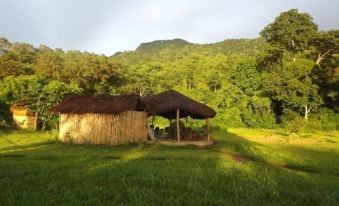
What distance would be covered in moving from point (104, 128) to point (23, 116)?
47.3 ft

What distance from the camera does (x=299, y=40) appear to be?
55.5 metres

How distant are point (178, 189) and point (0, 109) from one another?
33574mm

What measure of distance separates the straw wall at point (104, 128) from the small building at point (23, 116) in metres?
11.1

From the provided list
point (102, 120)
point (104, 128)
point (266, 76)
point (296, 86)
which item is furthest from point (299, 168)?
point (266, 76)

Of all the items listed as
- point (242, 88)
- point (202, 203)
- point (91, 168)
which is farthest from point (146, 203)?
point (242, 88)

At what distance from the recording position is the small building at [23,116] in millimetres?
36384

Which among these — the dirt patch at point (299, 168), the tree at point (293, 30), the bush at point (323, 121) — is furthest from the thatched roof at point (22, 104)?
the tree at point (293, 30)

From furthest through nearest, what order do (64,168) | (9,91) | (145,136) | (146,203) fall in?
1. (9,91)
2. (145,136)
3. (64,168)
4. (146,203)

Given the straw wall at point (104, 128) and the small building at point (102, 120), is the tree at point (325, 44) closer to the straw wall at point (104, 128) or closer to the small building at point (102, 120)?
the small building at point (102, 120)

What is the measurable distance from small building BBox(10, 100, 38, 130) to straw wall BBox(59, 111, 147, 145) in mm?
11117

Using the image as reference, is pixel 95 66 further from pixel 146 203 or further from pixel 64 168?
pixel 146 203

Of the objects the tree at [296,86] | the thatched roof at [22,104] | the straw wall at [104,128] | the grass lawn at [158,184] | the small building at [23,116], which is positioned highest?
the tree at [296,86]

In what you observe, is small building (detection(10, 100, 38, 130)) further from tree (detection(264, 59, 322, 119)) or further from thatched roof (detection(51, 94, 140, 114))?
tree (detection(264, 59, 322, 119))

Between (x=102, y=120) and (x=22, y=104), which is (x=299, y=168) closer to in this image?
(x=102, y=120)
